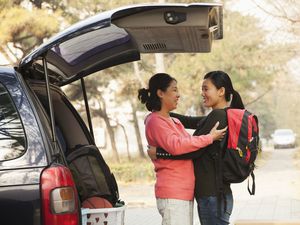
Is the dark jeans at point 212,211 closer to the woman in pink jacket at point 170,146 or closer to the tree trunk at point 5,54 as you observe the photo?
the woman in pink jacket at point 170,146

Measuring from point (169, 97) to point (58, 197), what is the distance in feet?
5.21

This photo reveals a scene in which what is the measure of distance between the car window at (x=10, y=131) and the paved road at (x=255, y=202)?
5123 mm

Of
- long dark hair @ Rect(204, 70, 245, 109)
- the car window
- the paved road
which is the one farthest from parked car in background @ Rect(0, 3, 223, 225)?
the paved road

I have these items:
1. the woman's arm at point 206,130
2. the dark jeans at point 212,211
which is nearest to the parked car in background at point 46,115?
the woman's arm at point 206,130

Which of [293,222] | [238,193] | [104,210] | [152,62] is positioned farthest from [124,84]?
[104,210]

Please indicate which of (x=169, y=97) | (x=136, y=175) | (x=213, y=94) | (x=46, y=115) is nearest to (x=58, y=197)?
(x=46, y=115)

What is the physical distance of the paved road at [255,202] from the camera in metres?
12.5

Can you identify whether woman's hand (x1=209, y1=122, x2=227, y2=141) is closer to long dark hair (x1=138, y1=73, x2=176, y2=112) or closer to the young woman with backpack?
the young woman with backpack

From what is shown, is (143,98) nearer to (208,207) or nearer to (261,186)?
(208,207)

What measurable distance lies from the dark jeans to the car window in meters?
1.65

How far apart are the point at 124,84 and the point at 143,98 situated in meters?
21.1

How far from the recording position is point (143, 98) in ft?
16.3

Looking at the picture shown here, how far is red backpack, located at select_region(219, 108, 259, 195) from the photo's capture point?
4.70 meters

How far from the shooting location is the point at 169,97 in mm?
4852
